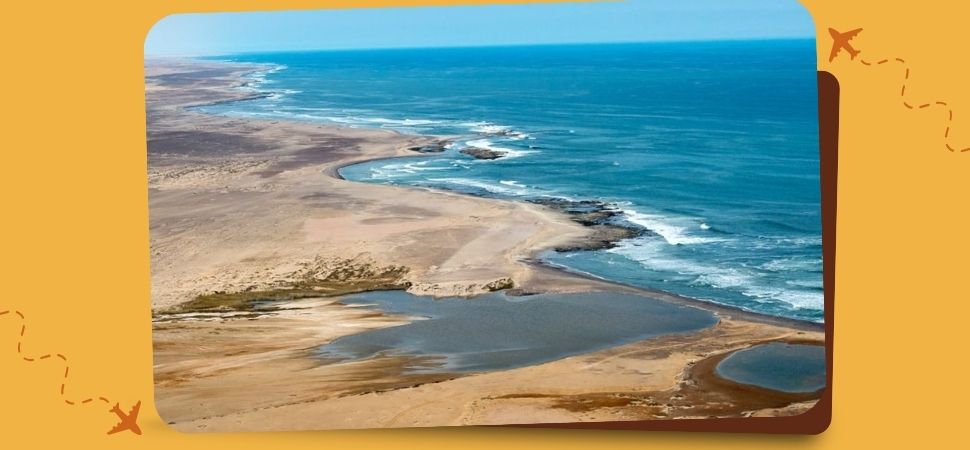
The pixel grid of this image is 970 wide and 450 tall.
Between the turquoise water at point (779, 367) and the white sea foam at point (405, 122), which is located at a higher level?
the white sea foam at point (405, 122)

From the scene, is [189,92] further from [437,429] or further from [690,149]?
[690,149]

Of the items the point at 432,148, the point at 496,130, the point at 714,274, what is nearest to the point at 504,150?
the point at 496,130

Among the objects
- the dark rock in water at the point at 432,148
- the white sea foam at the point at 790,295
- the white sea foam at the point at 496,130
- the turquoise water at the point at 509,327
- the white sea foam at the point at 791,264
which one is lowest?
the turquoise water at the point at 509,327

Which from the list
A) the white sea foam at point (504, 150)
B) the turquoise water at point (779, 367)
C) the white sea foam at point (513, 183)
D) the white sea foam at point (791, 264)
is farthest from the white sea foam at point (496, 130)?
the turquoise water at point (779, 367)

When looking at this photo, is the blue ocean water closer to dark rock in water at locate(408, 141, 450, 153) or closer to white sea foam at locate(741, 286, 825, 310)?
white sea foam at locate(741, 286, 825, 310)

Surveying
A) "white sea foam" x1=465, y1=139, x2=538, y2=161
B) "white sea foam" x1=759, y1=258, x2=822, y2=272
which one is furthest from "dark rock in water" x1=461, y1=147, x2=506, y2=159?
"white sea foam" x1=759, y1=258, x2=822, y2=272

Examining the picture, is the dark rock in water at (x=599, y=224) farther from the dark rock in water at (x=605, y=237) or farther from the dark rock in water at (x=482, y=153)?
the dark rock in water at (x=482, y=153)
